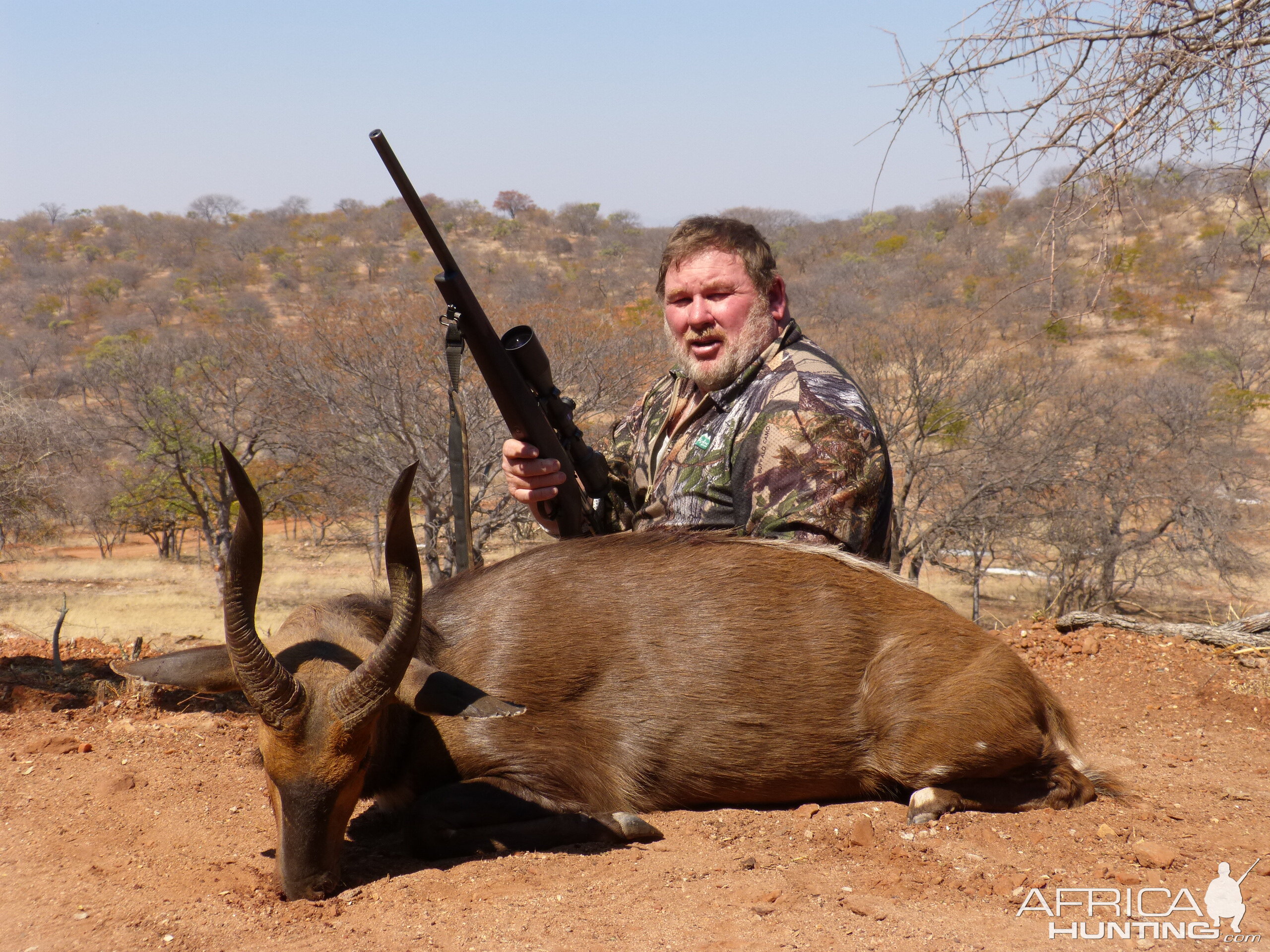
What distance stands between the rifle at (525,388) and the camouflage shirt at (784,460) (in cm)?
37

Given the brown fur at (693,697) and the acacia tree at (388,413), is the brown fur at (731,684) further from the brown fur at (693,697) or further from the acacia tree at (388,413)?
the acacia tree at (388,413)

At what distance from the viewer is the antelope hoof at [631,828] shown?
12.1 ft

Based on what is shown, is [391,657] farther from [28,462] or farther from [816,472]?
[28,462]

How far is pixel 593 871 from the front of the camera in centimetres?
338

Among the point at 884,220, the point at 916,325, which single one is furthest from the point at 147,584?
the point at 884,220

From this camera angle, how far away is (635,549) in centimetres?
424

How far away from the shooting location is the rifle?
4371 millimetres

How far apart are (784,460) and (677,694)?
1.06 metres

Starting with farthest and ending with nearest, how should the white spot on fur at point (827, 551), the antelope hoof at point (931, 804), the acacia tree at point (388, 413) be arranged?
the acacia tree at point (388, 413) → the white spot on fur at point (827, 551) → the antelope hoof at point (931, 804)

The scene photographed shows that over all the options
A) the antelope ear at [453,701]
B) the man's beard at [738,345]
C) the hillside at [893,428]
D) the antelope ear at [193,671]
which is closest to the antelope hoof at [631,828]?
the antelope ear at [453,701]

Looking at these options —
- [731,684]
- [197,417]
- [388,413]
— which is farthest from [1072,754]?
[197,417]

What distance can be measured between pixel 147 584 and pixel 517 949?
81.1 feet

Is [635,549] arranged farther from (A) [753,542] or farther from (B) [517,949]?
(B) [517,949]

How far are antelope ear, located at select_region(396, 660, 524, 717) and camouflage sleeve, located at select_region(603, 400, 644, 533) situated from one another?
2131 mm
